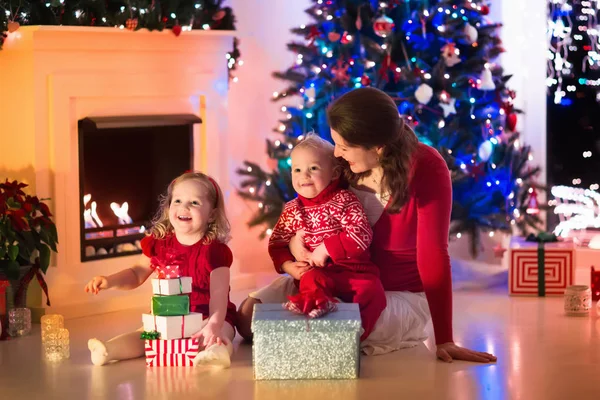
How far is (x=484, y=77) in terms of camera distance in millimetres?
5793

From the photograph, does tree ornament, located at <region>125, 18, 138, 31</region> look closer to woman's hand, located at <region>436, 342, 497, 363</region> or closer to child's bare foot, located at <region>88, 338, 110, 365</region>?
child's bare foot, located at <region>88, 338, 110, 365</region>

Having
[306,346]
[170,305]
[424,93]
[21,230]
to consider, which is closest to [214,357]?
[170,305]

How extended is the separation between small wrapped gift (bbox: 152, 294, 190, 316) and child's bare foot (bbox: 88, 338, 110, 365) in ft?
0.79

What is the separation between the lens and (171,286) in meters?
4.09

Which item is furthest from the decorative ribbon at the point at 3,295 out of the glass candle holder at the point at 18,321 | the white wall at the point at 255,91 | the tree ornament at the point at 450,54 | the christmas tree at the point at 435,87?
the tree ornament at the point at 450,54

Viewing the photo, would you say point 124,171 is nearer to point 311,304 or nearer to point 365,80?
point 365,80

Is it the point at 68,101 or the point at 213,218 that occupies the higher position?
the point at 68,101

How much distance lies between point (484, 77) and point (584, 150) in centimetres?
103

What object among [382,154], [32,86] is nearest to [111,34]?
[32,86]

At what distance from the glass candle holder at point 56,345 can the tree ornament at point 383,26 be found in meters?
2.32

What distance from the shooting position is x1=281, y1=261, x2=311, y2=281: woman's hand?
170 inches

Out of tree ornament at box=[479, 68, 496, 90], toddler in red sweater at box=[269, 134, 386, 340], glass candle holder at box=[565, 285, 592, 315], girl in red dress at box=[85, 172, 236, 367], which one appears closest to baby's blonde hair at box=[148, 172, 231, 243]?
girl in red dress at box=[85, 172, 236, 367]

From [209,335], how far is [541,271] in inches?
83.3

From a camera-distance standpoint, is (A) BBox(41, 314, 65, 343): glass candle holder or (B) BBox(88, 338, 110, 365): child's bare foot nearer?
(B) BBox(88, 338, 110, 365): child's bare foot
